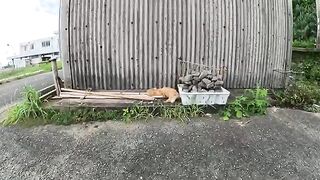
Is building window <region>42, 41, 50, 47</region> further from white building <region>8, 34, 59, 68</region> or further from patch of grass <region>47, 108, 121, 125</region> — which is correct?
patch of grass <region>47, 108, 121, 125</region>

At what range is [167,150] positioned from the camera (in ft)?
14.5

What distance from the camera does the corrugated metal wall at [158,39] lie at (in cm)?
600

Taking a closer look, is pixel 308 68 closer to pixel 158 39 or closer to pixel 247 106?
pixel 247 106

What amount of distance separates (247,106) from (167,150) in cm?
210

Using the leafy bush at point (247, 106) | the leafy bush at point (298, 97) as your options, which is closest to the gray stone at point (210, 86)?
the leafy bush at point (247, 106)

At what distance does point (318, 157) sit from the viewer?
439cm

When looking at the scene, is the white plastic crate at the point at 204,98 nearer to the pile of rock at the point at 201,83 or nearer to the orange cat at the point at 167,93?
the pile of rock at the point at 201,83

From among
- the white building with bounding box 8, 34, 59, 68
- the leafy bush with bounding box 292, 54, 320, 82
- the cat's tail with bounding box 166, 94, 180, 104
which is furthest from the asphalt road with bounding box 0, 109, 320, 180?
the white building with bounding box 8, 34, 59, 68

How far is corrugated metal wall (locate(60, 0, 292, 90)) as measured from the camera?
6.00 metres

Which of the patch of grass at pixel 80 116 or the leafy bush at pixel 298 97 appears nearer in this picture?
the patch of grass at pixel 80 116

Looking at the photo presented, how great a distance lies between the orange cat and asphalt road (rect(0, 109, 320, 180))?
0.61 m

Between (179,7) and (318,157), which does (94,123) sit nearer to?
(179,7)

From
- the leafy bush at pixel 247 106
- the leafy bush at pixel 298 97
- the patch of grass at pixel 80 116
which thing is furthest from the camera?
the leafy bush at pixel 298 97

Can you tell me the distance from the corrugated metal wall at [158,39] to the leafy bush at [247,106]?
865 millimetres
